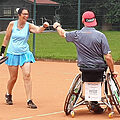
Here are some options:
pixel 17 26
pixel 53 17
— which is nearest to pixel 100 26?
pixel 53 17

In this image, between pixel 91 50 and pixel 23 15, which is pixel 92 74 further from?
pixel 23 15

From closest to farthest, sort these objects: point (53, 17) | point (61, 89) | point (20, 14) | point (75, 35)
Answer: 1. point (75, 35)
2. point (20, 14)
3. point (61, 89)
4. point (53, 17)

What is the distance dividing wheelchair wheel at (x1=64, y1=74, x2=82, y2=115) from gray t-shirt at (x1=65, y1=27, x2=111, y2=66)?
0.32 metres

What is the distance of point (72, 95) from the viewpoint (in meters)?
9.35

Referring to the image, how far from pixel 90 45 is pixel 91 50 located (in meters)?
0.09

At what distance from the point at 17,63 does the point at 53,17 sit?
13.9 m

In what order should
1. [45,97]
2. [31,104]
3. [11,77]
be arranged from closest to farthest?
1. [31,104]
2. [11,77]
3. [45,97]

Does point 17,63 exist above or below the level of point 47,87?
above

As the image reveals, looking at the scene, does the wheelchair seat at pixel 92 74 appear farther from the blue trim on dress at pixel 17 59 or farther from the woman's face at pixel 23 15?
the woman's face at pixel 23 15

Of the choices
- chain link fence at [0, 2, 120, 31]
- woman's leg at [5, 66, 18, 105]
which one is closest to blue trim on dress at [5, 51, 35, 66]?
woman's leg at [5, 66, 18, 105]

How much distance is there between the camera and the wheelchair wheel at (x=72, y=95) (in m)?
9.32

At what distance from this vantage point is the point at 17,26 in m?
10.6

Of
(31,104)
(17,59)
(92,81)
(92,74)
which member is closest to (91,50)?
(92,74)

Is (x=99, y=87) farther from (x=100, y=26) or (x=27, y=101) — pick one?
(x=100, y=26)
